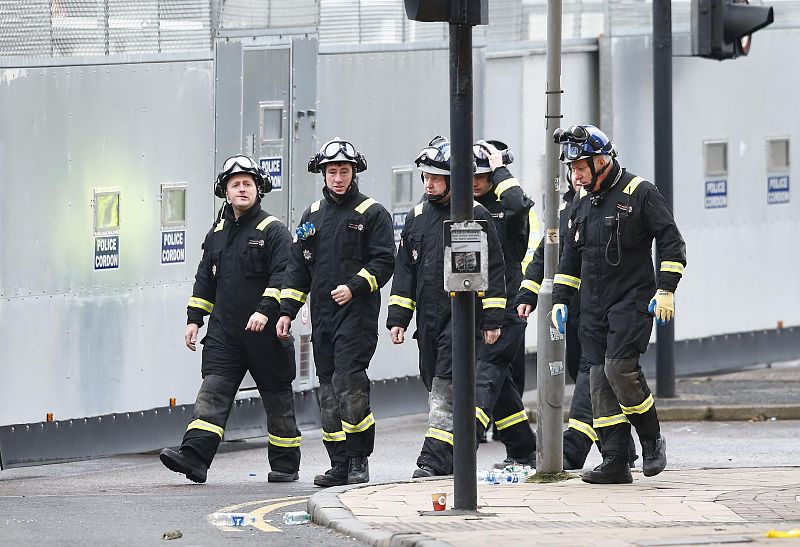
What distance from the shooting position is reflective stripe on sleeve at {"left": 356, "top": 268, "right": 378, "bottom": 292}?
11.5 meters

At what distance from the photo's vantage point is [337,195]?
1170 centimetres

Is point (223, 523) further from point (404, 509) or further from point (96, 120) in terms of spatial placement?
point (96, 120)

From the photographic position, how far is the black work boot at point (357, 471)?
1161 centimetres

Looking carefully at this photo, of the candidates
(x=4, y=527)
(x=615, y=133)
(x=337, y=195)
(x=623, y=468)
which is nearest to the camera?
(x=4, y=527)

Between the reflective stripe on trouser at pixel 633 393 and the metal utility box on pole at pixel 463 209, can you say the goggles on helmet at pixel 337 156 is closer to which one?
the reflective stripe on trouser at pixel 633 393

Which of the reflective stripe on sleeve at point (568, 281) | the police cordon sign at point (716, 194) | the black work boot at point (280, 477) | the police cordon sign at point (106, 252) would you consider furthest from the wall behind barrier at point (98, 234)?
the police cordon sign at point (716, 194)

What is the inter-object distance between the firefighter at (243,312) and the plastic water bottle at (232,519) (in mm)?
2053

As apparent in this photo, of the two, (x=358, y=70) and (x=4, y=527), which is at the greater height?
(x=358, y=70)

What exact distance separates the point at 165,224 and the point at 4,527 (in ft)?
13.4

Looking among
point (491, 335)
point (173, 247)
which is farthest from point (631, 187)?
point (173, 247)

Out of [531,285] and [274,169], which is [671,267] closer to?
[531,285]

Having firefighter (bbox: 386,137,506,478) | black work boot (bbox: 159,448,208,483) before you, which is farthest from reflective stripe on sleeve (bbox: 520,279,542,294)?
black work boot (bbox: 159,448,208,483)

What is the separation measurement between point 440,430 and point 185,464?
1.55 meters

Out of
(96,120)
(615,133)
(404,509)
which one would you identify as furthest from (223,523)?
(615,133)
